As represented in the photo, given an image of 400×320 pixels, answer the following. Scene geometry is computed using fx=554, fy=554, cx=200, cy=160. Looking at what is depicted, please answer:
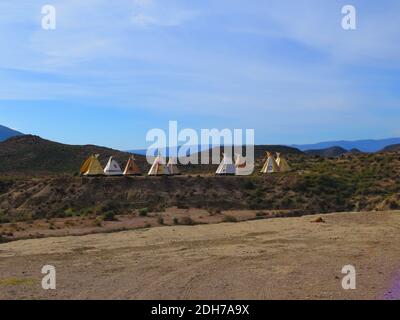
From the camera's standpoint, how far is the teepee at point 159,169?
41219 millimetres

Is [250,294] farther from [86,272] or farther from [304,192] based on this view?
[304,192]

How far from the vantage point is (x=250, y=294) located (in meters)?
9.26

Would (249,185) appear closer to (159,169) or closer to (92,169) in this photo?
(159,169)

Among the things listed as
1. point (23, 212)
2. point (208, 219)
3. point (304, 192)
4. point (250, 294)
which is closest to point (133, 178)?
point (23, 212)

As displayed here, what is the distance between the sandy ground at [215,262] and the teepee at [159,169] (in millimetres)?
21196

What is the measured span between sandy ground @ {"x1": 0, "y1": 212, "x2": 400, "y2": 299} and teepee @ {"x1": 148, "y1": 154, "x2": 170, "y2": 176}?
69.5 ft

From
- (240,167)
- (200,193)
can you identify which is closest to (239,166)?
(240,167)

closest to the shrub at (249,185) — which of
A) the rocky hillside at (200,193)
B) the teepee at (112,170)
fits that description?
the rocky hillside at (200,193)

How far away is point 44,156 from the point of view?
76.6 meters

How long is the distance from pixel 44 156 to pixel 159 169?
3955 cm

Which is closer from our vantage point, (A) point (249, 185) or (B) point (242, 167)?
(A) point (249, 185)

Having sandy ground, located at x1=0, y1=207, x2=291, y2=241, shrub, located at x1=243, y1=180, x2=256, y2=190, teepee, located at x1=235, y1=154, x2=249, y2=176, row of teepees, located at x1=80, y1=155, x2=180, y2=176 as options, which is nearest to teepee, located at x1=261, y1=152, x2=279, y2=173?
teepee, located at x1=235, y1=154, x2=249, y2=176
